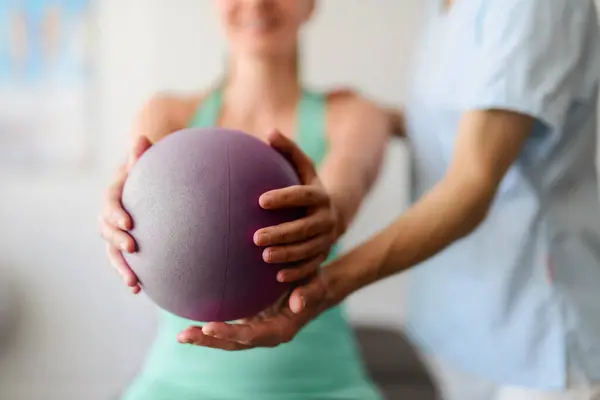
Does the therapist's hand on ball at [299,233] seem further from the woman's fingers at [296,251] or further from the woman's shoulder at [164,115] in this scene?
the woman's shoulder at [164,115]

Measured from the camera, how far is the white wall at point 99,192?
6.21 feet

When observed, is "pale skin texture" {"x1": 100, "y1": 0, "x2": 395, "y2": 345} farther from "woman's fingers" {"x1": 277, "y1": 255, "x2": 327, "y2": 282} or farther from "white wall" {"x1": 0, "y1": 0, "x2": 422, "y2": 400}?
"white wall" {"x1": 0, "y1": 0, "x2": 422, "y2": 400}

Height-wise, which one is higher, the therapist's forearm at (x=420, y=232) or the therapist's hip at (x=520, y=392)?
the therapist's forearm at (x=420, y=232)

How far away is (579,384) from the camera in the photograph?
0.92m

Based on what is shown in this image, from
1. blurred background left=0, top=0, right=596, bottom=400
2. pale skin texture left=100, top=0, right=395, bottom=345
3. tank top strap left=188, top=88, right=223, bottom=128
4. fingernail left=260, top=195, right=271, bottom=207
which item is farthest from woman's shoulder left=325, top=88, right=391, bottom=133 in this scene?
blurred background left=0, top=0, right=596, bottom=400

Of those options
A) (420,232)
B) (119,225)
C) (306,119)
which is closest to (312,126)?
(306,119)

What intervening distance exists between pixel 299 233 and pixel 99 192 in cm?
140

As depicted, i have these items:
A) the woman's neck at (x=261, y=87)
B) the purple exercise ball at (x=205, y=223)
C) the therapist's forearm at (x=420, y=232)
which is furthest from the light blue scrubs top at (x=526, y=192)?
the purple exercise ball at (x=205, y=223)

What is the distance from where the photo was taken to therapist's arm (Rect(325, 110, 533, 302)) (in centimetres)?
79

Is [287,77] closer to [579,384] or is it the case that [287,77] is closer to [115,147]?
[579,384]

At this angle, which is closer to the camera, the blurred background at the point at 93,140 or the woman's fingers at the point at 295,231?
the woman's fingers at the point at 295,231

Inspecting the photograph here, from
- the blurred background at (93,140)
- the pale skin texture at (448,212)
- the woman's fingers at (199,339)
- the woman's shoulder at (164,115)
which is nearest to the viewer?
the woman's fingers at (199,339)

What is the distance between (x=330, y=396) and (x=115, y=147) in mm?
1245

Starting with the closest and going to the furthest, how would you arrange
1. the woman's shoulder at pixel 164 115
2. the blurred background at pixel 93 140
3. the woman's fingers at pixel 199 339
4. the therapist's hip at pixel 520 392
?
the woman's fingers at pixel 199 339, the therapist's hip at pixel 520 392, the woman's shoulder at pixel 164 115, the blurred background at pixel 93 140
